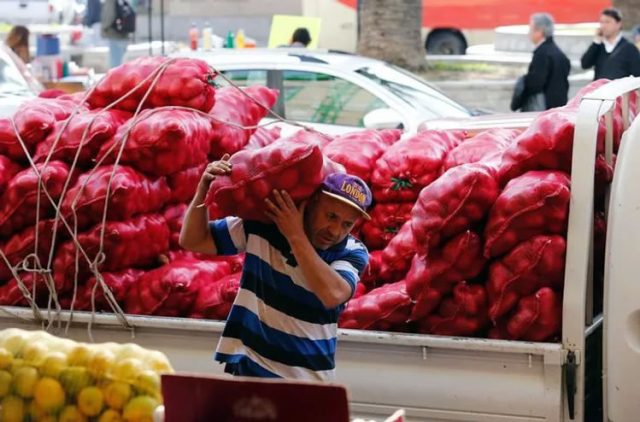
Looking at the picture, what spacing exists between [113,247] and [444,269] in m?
1.41

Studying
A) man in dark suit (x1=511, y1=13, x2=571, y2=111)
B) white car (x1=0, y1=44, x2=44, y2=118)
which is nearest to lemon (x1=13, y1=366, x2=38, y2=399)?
white car (x1=0, y1=44, x2=44, y2=118)

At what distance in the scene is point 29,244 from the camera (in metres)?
5.14

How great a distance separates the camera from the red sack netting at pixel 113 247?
510cm

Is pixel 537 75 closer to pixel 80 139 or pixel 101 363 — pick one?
pixel 80 139

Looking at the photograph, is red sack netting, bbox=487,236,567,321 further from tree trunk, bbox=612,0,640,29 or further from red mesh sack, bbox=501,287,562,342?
tree trunk, bbox=612,0,640,29

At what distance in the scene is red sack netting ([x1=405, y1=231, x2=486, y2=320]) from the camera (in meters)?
4.50

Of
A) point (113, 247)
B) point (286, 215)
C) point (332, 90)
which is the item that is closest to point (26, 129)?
point (113, 247)

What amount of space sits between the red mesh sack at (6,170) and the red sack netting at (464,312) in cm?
191

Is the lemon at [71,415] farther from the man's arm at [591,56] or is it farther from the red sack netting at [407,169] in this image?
the man's arm at [591,56]

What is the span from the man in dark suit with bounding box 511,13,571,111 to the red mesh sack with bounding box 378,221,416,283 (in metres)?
8.40

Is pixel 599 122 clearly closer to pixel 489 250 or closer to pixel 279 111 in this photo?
pixel 489 250

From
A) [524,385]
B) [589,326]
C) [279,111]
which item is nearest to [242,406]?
[524,385]

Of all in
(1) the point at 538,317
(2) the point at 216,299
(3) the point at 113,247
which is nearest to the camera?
(1) the point at 538,317

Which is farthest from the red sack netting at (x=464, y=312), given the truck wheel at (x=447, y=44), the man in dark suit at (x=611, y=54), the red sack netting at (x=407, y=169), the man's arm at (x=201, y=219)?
the truck wheel at (x=447, y=44)
